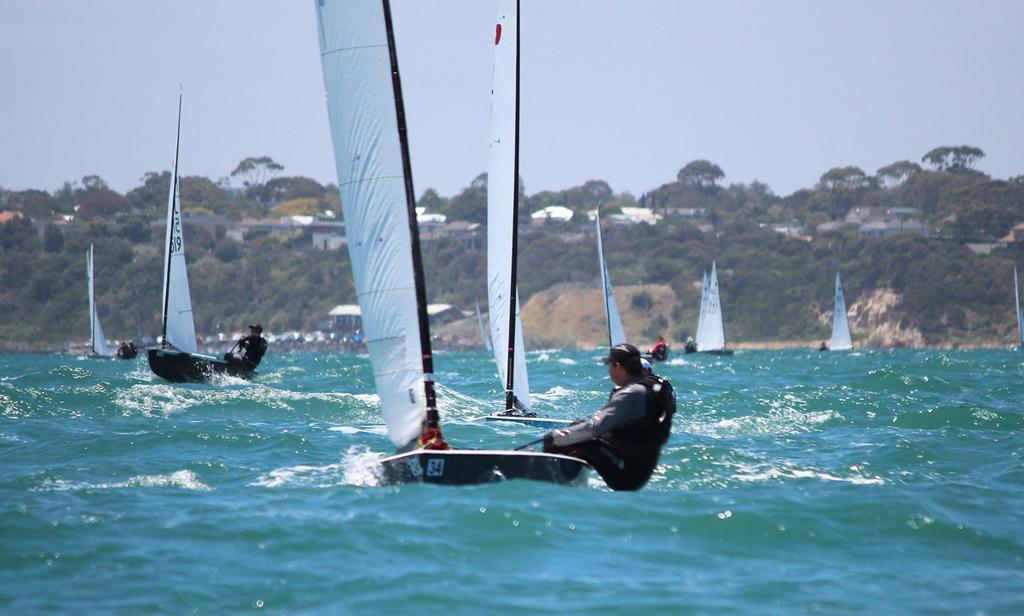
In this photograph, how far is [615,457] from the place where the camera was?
39.4ft

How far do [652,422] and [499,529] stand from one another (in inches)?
74.4

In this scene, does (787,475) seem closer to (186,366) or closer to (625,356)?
(625,356)

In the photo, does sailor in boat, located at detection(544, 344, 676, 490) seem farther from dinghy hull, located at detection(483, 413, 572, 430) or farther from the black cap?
dinghy hull, located at detection(483, 413, 572, 430)

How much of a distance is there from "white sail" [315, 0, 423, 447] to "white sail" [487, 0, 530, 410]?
5813mm

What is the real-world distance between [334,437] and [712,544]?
8.85 meters

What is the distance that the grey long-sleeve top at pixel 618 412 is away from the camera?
1159 centimetres

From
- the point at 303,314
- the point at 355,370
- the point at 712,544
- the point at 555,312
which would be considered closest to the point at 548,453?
the point at 712,544

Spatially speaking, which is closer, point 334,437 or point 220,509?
point 220,509

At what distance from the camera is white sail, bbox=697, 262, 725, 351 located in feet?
209

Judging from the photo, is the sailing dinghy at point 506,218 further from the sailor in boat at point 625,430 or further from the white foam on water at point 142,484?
the sailor in boat at point 625,430

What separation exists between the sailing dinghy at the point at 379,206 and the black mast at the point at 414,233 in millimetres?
12

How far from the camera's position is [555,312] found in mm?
123562

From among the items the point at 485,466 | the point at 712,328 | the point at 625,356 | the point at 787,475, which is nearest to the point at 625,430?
the point at 625,356

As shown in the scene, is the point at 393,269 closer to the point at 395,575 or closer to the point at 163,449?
the point at 395,575
